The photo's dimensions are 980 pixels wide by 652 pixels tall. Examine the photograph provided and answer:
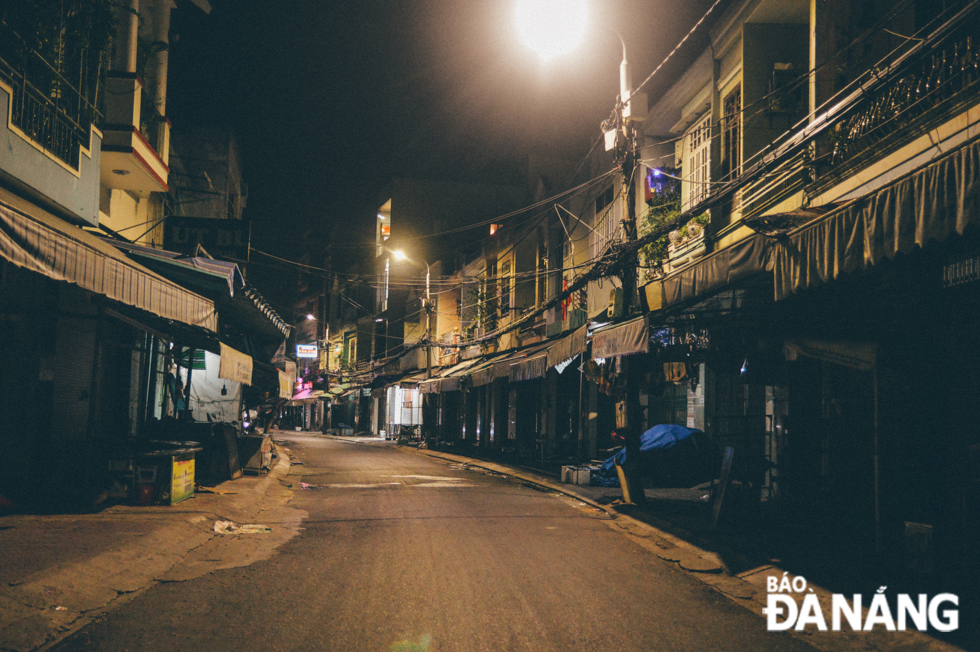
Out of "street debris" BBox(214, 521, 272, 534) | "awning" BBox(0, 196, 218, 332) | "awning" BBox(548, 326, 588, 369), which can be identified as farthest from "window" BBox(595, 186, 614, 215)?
"street debris" BBox(214, 521, 272, 534)

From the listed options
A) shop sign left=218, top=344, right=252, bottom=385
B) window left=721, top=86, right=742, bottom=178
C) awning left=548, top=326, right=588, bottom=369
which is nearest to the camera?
shop sign left=218, top=344, right=252, bottom=385

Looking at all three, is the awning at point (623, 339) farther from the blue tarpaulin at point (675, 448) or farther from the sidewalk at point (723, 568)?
the blue tarpaulin at point (675, 448)

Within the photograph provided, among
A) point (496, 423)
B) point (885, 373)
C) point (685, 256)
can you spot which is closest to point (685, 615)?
point (885, 373)

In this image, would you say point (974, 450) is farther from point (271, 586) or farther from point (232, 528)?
point (232, 528)

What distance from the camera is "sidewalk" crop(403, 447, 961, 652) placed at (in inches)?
208

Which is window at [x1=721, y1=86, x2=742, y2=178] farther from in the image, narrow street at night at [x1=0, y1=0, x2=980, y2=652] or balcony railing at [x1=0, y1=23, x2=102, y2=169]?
balcony railing at [x1=0, y1=23, x2=102, y2=169]

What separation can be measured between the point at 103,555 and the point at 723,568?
6925 mm

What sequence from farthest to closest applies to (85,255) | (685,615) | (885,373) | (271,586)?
(885,373) < (85,255) < (271,586) < (685,615)

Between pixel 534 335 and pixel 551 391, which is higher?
pixel 534 335

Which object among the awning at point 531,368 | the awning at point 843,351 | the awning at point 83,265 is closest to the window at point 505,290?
the awning at point 531,368

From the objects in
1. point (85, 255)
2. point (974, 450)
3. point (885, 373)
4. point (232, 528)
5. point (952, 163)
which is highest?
point (952, 163)

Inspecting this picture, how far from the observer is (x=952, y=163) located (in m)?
5.07

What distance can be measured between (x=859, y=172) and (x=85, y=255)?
10753mm

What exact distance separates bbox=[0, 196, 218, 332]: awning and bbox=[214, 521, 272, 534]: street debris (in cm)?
321
